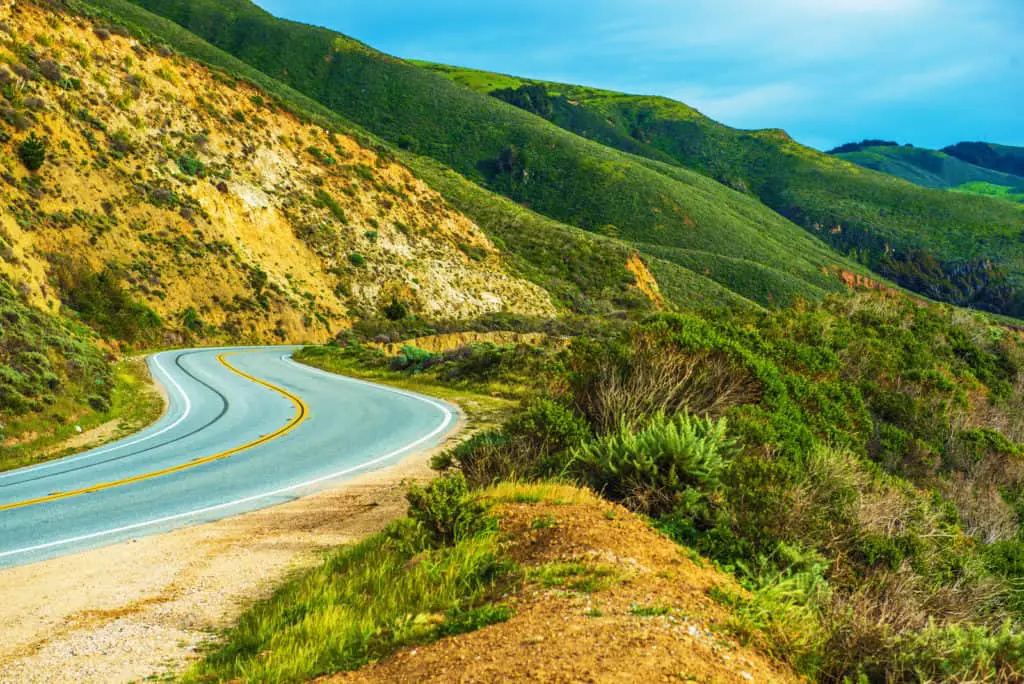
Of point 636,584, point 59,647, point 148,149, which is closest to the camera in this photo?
point 636,584

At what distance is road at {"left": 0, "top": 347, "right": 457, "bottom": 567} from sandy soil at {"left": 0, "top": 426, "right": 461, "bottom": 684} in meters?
0.66

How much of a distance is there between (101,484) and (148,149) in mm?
36786

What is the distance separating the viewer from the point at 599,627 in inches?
152

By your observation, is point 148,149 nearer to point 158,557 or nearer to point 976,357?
point 158,557

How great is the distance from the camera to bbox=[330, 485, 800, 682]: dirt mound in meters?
3.46

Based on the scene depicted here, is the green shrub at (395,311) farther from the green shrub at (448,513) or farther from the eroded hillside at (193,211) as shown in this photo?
the green shrub at (448,513)

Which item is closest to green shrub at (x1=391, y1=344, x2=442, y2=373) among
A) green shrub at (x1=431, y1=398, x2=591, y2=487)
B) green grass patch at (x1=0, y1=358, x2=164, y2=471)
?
green grass patch at (x1=0, y1=358, x2=164, y2=471)

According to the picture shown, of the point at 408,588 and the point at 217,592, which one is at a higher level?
the point at 408,588

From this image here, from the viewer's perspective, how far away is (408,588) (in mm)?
5000

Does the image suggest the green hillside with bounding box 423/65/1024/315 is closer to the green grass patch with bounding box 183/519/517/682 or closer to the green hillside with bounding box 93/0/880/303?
the green hillside with bounding box 93/0/880/303

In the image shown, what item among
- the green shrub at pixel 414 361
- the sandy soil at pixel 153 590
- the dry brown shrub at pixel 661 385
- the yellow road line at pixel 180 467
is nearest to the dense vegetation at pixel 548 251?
the green shrub at pixel 414 361

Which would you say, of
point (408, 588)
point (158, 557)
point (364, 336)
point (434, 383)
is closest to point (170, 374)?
point (434, 383)

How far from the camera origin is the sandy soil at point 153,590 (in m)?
4.68

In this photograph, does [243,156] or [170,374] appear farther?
[243,156]
